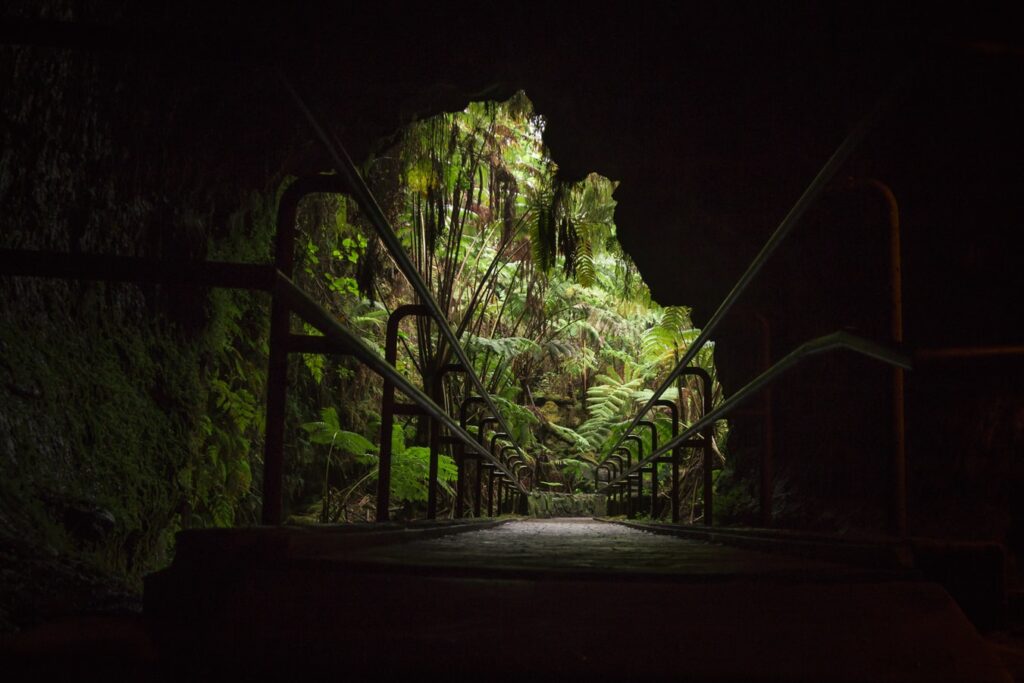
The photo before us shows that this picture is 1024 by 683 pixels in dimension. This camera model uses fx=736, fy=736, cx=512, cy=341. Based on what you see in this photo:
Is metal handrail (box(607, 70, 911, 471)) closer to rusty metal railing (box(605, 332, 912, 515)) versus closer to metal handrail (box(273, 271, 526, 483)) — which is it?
rusty metal railing (box(605, 332, 912, 515))

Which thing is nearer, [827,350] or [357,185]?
[827,350]

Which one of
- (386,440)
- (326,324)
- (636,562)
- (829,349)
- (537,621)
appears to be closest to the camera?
(537,621)

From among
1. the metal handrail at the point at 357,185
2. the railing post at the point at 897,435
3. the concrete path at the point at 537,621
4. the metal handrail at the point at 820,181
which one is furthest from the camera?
the railing post at the point at 897,435

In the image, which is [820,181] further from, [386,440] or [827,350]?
[386,440]

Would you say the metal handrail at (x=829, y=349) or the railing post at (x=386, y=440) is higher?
the metal handrail at (x=829, y=349)

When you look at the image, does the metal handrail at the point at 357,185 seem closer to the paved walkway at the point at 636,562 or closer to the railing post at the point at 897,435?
the paved walkway at the point at 636,562

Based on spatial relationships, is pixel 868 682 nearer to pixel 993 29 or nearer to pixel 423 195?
pixel 993 29

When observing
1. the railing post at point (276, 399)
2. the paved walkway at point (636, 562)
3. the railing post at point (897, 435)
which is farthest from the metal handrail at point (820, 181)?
the railing post at point (276, 399)

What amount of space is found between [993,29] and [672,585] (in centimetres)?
263

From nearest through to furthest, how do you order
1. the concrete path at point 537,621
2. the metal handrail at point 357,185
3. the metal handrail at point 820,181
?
the concrete path at point 537,621
the metal handrail at point 820,181
the metal handrail at point 357,185

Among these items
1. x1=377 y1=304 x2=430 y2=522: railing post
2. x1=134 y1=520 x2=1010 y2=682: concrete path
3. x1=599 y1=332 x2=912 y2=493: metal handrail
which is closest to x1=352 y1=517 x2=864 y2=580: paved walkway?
x1=134 y1=520 x2=1010 y2=682: concrete path

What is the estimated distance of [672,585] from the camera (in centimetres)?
159

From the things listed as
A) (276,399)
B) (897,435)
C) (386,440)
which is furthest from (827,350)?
(386,440)

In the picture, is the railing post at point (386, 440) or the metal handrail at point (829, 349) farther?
the railing post at point (386, 440)
